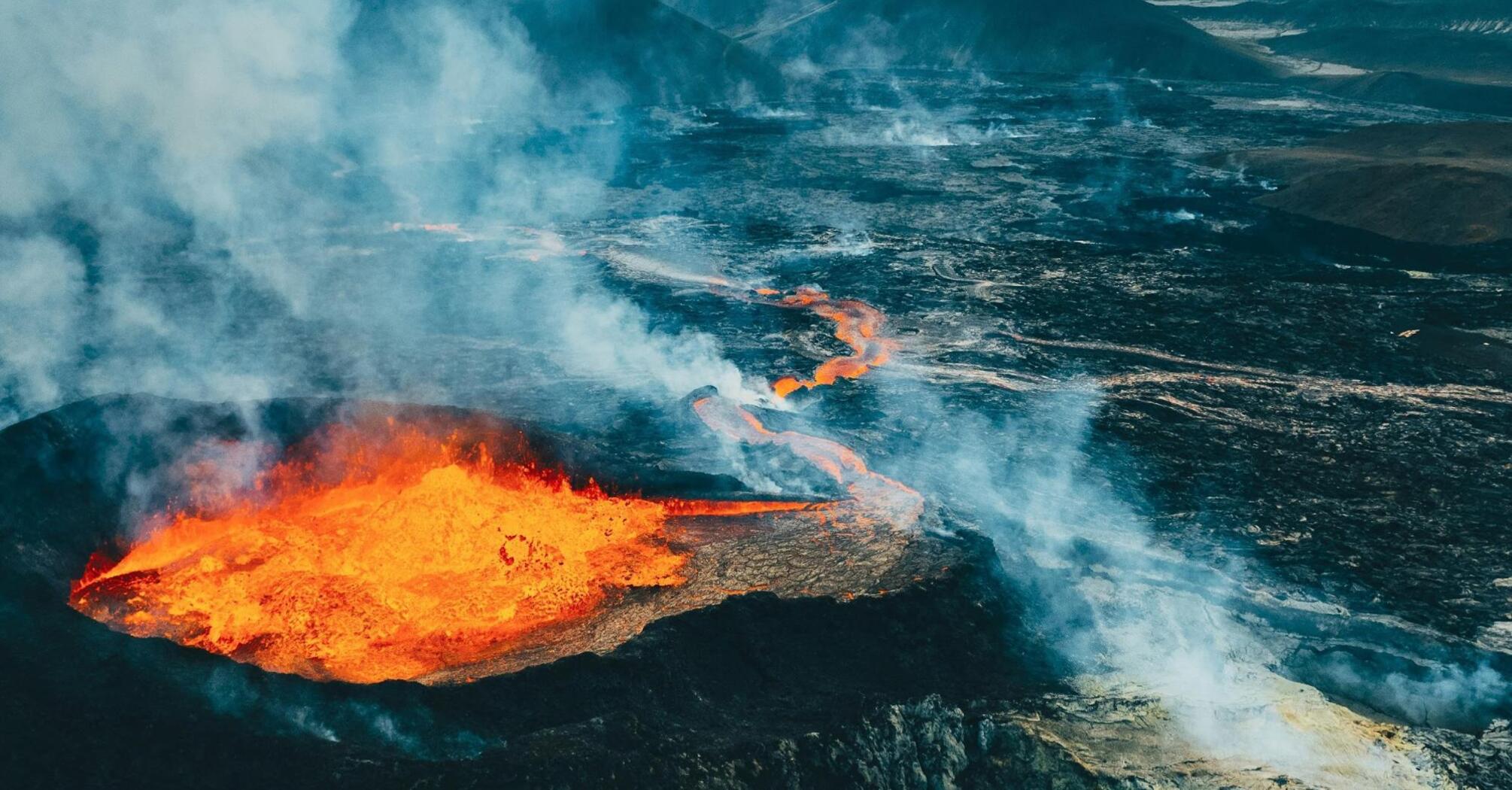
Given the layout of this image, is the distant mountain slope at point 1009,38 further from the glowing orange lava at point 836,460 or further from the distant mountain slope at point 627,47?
the glowing orange lava at point 836,460

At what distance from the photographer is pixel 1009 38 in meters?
74.8

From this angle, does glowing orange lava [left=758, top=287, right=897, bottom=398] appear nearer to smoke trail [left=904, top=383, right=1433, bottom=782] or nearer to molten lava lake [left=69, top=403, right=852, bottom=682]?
smoke trail [left=904, top=383, right=1433, bottom=782]

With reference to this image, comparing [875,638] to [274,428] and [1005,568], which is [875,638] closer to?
[1005,568]

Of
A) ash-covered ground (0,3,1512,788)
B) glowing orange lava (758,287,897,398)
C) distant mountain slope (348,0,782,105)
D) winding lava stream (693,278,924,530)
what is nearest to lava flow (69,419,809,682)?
ash-covered ground (0,3,1512,788)

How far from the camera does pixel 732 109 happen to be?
198ft

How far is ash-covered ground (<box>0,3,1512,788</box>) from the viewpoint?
8.66m

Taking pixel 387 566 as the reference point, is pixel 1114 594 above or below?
below

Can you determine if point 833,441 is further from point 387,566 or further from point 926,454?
point 387,566

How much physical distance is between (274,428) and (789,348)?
37.8ft

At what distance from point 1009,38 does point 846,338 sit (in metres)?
60.9

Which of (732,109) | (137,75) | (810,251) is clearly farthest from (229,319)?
(732,109)

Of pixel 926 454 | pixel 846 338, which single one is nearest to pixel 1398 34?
pixel 846 338

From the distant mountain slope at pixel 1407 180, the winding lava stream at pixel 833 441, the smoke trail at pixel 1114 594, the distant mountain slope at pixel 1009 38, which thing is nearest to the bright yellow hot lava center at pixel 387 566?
the winding lava stream at pixel 833 441

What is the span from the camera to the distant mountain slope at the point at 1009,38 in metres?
69.1
